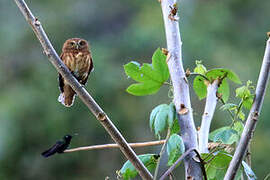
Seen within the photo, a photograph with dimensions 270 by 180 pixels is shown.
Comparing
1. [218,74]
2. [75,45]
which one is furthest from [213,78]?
[75,45]

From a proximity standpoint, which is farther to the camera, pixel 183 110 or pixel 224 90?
pixel 224 90

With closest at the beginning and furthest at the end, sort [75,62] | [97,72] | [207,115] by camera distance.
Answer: [207,115] < [75,62] < [97,72]

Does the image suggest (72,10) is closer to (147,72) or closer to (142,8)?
(142,8)

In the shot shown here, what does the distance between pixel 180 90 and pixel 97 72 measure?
19.5 feet

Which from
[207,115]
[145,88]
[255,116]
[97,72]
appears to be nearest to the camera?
[255,116]

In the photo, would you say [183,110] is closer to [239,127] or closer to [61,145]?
[239,127]

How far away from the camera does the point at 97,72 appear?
729cm

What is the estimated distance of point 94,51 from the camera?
8.12 meters

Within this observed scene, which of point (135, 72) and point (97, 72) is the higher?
point (135, 72)

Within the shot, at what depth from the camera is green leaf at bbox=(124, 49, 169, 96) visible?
1.50m

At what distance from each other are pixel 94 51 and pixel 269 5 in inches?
176

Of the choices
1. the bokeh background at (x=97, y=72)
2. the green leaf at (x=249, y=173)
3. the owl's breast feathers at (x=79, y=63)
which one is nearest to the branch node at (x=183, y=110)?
the green leaf at (x=249, y=173)

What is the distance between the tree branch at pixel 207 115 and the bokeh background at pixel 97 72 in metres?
5.07

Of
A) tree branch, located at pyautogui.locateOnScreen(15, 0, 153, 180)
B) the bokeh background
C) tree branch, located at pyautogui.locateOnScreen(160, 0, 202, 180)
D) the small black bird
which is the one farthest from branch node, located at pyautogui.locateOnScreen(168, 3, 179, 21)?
the bokeh background
